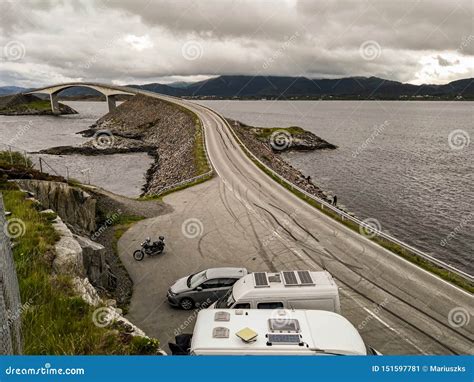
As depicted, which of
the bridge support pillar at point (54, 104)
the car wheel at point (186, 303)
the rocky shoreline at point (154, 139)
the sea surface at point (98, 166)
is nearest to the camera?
the car wheel at point (186, 303)

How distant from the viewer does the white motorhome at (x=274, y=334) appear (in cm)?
863

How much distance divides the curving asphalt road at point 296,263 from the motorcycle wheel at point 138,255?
1.32 feet

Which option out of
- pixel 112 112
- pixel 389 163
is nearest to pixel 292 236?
pixel 389 163

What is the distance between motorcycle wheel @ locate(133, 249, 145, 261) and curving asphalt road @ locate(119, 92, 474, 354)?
0.40 m

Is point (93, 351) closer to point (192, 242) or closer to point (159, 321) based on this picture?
point (159, 321)

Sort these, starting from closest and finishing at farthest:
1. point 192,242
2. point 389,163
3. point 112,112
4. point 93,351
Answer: point 93,351 < point 192,242 < point 389,163 < point 112,112

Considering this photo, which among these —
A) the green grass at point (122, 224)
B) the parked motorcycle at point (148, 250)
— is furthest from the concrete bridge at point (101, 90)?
the parked motorcycle at point (148, 250)

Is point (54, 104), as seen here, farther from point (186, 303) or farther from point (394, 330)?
point (394, 330)

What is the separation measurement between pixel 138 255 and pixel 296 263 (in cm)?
905

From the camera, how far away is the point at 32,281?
10586 millimetres

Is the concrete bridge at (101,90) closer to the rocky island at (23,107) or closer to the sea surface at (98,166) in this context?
the rocky island at (23,107)

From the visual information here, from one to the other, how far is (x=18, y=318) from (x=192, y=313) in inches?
334

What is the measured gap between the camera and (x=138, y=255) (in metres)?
21.3

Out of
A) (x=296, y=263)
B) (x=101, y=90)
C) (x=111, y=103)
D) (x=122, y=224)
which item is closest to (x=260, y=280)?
(x=296, y=263)
